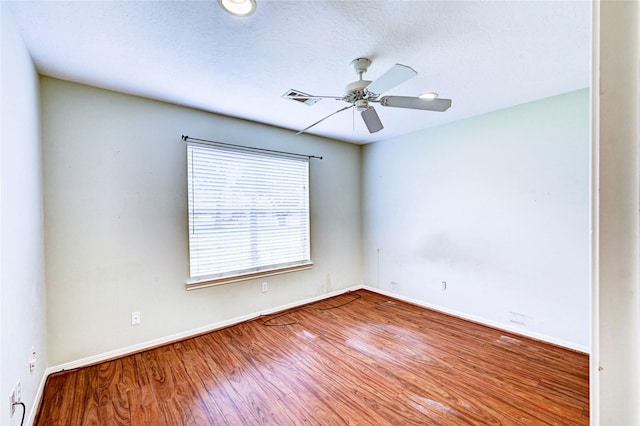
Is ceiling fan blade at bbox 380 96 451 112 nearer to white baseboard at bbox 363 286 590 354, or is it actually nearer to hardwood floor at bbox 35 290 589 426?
hardwood floor at bbox 35 290 589 426

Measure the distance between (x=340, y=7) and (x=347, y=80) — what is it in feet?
2.75

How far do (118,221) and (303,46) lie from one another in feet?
7.36

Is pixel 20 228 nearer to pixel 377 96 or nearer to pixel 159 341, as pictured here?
pixel 159 341

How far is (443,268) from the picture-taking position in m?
3.71

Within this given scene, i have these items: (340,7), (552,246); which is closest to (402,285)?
(552,246)

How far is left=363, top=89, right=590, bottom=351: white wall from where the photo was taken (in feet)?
8.92

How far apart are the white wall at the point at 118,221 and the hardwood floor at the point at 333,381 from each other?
312 millimetres

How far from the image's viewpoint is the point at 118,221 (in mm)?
2652

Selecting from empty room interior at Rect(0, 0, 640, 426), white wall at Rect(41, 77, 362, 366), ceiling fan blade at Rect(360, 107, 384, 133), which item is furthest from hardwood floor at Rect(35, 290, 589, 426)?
ceiling fan blade at Rect(360, 107, 384, 133)

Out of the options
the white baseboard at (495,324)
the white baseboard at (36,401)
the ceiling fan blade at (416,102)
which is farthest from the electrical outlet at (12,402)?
the white baseboard at (495,324)

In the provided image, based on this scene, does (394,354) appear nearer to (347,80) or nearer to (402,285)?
(402,285)

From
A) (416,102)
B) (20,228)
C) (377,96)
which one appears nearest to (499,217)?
(416,102)

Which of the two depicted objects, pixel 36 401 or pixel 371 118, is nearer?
pixel 36 401

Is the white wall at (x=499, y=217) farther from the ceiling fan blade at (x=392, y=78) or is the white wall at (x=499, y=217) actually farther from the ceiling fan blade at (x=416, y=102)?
the ceiling fan blade at (x=392, y=78)
